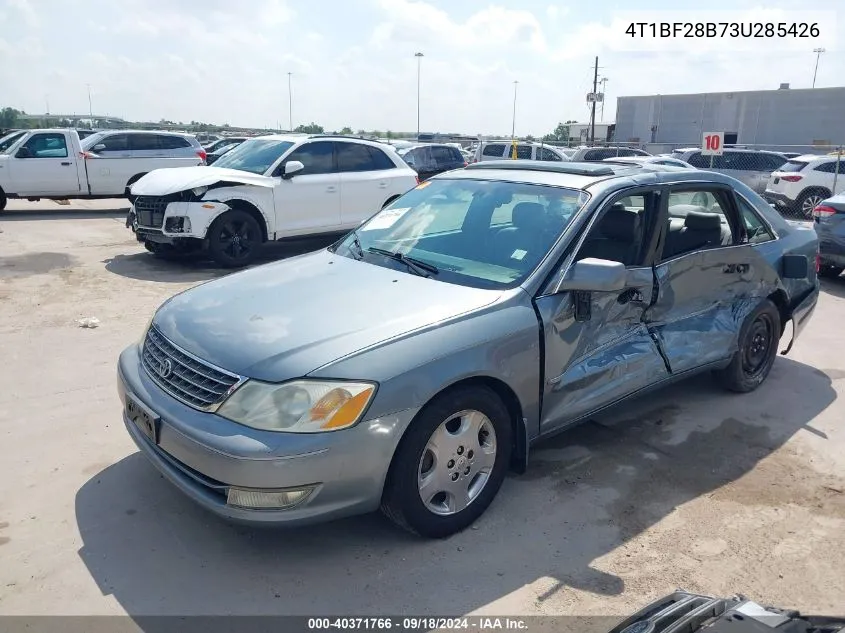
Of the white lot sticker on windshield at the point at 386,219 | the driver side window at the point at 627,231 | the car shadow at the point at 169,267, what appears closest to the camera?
the driver side window at the point at 627,231

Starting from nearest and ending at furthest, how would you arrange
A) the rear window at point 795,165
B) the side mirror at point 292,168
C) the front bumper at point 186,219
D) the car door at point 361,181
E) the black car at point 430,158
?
the front bumper at point 186,219
the side mirror at point 292,168
the car door at point 361,181
the rear window at point 795,165
the black car at point 430,158

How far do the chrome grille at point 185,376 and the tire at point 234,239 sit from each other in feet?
19.6

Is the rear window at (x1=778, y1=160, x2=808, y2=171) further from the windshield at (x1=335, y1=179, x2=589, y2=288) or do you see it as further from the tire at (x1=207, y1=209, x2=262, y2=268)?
the windshield at (x1=335, y1=179, x2=589, y2=288)

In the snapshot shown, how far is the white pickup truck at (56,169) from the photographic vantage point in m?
14.9

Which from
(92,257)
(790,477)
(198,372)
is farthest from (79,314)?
(790,477)

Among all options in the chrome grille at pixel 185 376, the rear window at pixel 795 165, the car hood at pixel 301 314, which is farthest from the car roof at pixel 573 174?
the rear window at pixel 795 165

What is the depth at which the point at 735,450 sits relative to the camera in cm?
432

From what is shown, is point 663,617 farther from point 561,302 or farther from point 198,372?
point 198,372

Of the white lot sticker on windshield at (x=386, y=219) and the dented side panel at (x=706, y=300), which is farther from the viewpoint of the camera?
the white lot sticker on windshield at (x=386, y=219)

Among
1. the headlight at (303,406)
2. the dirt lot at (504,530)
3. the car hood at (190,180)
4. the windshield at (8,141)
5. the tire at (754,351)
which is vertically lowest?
the dirt lot at (504,530)

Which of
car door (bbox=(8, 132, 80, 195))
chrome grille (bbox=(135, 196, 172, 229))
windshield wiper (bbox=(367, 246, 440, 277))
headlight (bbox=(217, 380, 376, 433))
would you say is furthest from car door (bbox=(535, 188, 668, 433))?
car door (bbox=(8, 132, 80, 195))

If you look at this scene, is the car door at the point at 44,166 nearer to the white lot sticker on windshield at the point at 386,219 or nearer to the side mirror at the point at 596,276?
the white lot sticker on windshield at the point at 386,219

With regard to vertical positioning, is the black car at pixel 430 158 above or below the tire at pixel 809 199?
Answer: above

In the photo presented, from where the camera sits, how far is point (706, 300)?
4.59m
